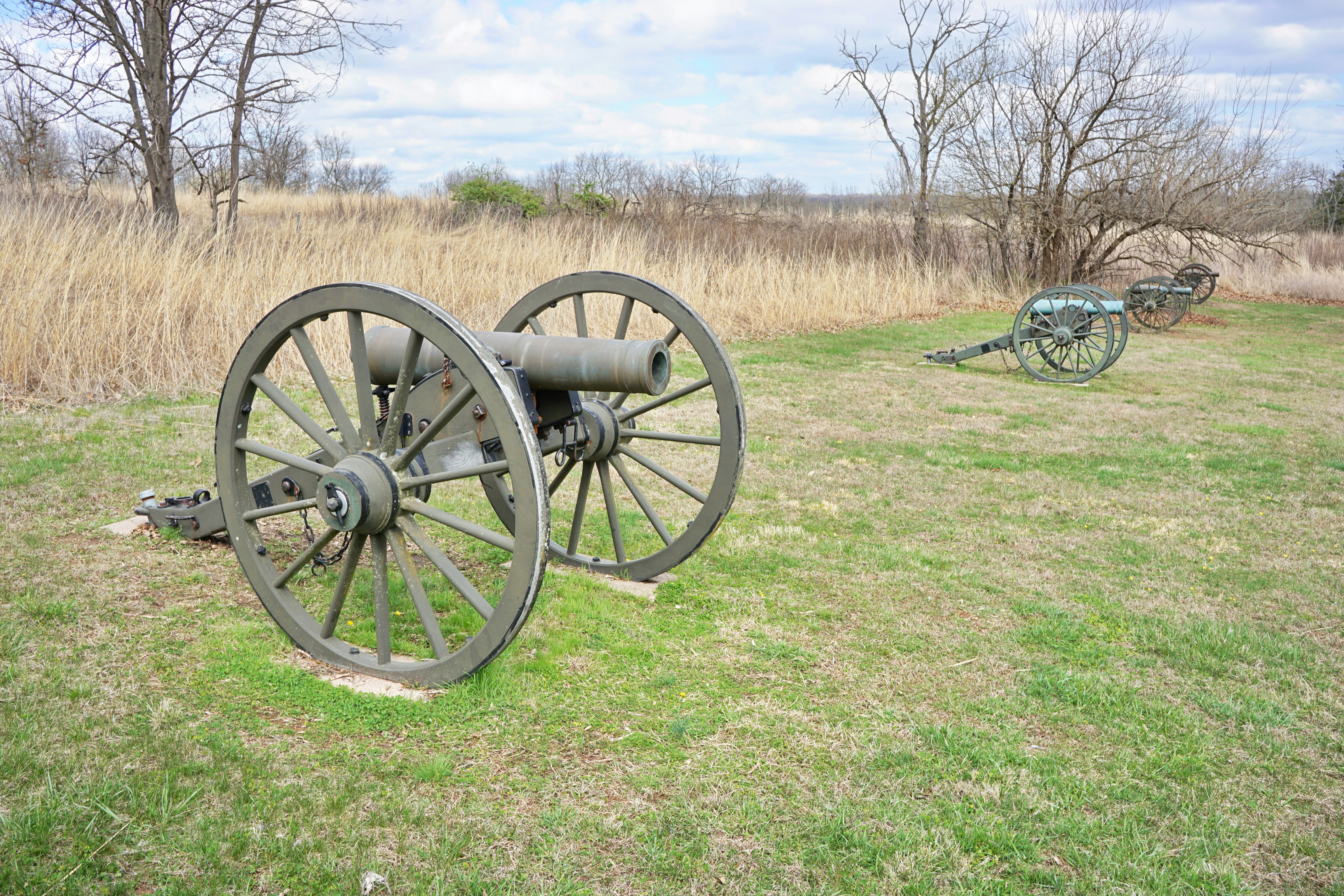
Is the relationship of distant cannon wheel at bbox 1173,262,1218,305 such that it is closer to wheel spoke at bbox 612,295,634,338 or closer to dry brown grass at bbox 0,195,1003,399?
dry brown grass at bbox 0,195,1003,399

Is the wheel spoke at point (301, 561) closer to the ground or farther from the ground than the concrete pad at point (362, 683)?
farther from the ground

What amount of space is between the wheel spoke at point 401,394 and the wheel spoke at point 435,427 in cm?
6

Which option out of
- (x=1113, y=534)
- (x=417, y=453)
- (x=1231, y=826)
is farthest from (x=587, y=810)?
(x=1113, y=534)

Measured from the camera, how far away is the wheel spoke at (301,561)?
3.23 metres

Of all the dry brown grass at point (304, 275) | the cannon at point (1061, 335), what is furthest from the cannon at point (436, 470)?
the cannon at point (1061, 335)

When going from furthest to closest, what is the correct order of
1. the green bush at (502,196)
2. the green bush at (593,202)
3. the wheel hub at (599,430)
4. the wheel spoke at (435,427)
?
the green bush at (502,196) → the green bush at (593,202) → the wheel hub at (599,430) → the wheel spoke at (435,427)

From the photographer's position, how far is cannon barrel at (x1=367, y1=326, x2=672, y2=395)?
3402 millimetres

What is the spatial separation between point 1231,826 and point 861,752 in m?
1.02

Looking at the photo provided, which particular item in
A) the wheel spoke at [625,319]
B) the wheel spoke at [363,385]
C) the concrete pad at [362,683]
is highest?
the wheel spoke at [625,319]

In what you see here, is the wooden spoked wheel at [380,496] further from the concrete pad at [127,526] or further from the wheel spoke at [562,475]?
the concrete pad at [127,526]

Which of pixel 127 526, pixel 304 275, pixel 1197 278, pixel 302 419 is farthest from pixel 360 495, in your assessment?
pixel 1197 278

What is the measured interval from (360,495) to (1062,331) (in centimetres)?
974

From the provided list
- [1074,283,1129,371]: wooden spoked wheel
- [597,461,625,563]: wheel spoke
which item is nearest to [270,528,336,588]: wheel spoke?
[597,461,625,563]: wheel spoke

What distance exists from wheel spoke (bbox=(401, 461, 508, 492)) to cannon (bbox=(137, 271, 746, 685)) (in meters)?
0.01
